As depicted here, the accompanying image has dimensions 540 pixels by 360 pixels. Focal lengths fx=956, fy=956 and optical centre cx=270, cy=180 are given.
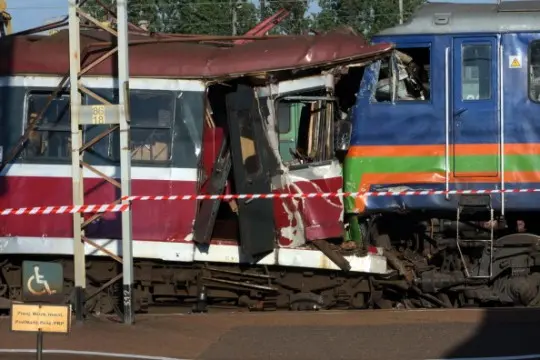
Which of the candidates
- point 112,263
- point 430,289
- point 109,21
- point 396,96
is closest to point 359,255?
point 430,289

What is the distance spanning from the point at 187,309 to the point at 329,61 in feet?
11.4

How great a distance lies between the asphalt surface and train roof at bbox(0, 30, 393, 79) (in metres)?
2.84

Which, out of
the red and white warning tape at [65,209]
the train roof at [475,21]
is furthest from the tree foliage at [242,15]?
the red and white warning tape at [65,209]

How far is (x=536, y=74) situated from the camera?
37.6 feet

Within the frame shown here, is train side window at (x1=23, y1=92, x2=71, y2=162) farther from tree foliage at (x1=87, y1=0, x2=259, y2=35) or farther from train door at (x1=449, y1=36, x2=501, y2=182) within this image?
A: tree foliage at (x1=87, y1=0, x2=259, y2=35)

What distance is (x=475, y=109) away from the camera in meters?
11.5

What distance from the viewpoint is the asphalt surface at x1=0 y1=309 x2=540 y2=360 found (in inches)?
357

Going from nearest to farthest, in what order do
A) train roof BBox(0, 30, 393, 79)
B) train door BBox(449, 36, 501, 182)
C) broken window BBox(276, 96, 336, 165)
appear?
train roof BBox(0, 30, 393, 79) → train door BBox(449, 36, 501, 182) → broken window BBox(276, 96, 336, 165)

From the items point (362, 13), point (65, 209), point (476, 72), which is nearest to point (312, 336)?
point (65, 209)

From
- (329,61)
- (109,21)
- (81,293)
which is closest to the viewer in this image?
(81,293)

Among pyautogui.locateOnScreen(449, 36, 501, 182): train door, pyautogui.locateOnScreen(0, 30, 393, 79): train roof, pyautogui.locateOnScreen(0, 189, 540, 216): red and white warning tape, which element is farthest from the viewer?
pyautogui.locateOnScreen(449, 36, 501, 182): train door

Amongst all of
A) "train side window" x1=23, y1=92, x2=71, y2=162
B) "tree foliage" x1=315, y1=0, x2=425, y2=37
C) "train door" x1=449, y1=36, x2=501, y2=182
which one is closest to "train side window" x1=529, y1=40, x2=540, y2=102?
"train door" x1=449, y1=36, x2=501, y2=182

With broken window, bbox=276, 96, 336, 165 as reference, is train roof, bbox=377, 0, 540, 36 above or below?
above

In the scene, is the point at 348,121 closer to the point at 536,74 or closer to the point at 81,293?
the point at 536,74
